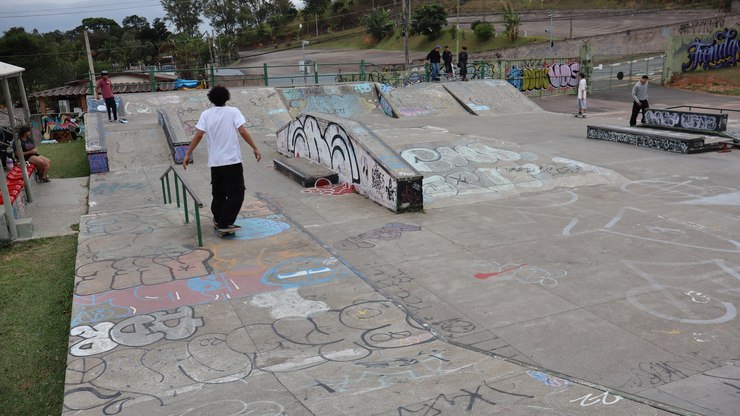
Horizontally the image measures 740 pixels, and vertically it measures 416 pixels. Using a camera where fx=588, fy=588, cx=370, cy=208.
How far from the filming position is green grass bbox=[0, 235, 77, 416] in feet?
14.7

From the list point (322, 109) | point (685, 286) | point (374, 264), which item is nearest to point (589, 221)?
point (685, 286)

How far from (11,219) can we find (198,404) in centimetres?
598

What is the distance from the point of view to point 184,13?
102625mm

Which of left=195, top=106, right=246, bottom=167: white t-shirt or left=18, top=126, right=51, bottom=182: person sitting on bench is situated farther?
left=18, top=126, right=51, bottom=182: person sitting on bench

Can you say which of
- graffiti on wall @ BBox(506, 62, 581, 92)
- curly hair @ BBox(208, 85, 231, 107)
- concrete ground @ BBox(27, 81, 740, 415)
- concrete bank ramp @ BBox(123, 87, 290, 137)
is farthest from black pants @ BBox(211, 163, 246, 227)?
graffiti on wall @ BBox(506, 62, 581, 92)

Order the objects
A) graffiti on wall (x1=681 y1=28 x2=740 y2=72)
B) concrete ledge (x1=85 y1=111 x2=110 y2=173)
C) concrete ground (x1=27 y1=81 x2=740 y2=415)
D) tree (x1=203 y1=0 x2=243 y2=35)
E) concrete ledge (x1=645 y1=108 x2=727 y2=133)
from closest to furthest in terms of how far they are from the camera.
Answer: concrete ground (x1=27 y1=81 x2=740 y2=415), concrete ledge (x1=85 y1=111 x2=110 y2=173), concrete ledge (x1=645 y1=108 x2=727 y2=133), graffiti on wall (x1=681 y1=28 x2=740 y2=72), tree (x1=203 y1=0 x2=243 y2=35)

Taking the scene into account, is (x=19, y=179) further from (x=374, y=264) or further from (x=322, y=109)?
(x=322, y=109)

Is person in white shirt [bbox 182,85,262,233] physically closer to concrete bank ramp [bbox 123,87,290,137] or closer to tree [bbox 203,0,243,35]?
concrete bank ramp [bbox 123,87,290,137]

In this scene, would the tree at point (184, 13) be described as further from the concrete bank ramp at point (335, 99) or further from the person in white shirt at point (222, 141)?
the person in white shirt at point (222, 141)

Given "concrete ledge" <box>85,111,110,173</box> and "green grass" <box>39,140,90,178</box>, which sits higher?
"concrete ledge" <box>85,111,110,173</box>

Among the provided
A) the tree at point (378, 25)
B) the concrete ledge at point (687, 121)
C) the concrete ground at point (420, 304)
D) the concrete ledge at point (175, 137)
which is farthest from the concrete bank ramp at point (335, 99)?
the tree at point (378, 25)

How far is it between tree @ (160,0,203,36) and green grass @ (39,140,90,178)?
89678 mm

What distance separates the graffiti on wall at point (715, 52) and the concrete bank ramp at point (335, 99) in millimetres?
21570

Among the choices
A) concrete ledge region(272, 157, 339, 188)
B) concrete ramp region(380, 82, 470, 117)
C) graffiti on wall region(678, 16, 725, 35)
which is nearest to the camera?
concrete ledge region(272, 157, 339, 188)
